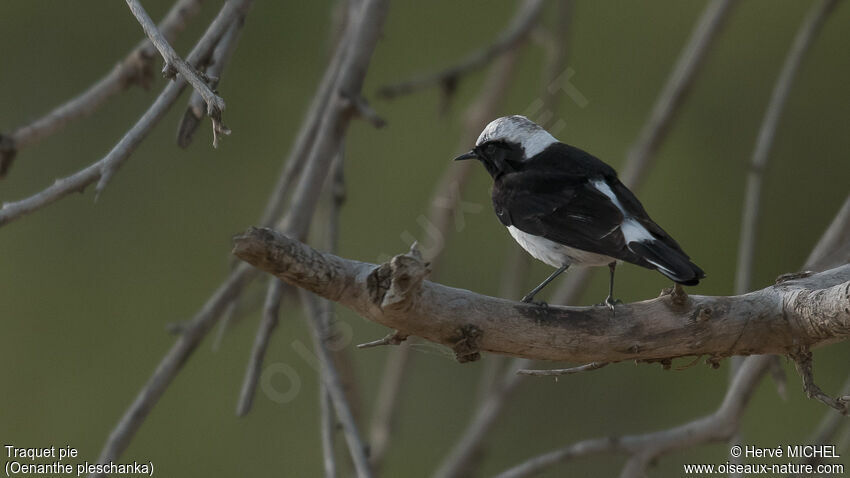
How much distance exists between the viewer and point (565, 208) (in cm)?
271

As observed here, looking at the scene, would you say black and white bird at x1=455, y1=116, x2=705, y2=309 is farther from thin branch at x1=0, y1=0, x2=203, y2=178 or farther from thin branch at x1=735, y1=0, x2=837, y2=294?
thin branch at x1=0, y1=0, x2=203, y2=178

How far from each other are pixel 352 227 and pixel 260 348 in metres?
2.92

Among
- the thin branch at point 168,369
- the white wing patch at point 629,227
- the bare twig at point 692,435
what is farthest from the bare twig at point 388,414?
the white wing patch at point 629,227

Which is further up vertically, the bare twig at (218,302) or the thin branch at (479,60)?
the thin branch at (479,60)

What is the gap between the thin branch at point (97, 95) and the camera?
91.8 inches

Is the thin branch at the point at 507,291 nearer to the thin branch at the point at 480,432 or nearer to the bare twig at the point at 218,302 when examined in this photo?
the thin branch at the point at 480,432

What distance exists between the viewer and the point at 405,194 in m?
5.46

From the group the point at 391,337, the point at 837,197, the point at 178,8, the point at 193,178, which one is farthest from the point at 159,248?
the point at 391,337

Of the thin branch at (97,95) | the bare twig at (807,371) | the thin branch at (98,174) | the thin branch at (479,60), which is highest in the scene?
the thin branch at (479,60)

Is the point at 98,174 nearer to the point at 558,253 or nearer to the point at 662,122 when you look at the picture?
the point at 558,253

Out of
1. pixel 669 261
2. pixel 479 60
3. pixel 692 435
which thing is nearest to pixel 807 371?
pixel 669 261

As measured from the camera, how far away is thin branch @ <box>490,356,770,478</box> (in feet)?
9.00

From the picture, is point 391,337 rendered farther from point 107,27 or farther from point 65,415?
point 107,27

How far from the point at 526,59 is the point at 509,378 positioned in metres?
2.97
